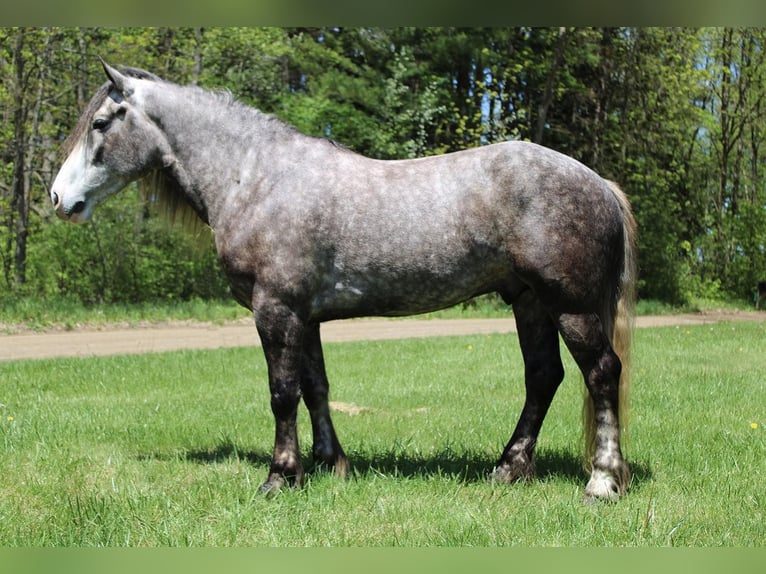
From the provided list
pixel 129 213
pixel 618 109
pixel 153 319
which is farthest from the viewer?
pixel 618 109

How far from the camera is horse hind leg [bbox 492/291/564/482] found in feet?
15.4

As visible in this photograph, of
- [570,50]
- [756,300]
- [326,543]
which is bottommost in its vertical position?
[756,300]

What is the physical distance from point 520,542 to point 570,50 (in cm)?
1964

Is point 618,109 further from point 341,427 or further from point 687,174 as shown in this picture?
point 341,427

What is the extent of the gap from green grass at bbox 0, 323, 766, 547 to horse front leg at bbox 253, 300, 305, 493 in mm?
170

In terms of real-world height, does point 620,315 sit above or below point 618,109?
below

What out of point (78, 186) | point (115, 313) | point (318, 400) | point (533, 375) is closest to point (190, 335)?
point (115, 313)

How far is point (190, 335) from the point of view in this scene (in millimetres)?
14188

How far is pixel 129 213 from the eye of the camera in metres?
18.3

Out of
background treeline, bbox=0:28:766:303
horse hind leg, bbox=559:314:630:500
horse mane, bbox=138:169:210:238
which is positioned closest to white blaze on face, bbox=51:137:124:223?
horse mane, bbox=138:169:210:238

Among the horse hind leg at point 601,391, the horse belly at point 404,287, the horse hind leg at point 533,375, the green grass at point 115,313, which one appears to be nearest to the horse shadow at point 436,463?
the horse hind leg at point 533,375

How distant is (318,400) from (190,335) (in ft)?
32.5

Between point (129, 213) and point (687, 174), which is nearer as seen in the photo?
point (129, 213)

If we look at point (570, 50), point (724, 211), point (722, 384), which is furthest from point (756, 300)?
point (722, 384)
